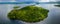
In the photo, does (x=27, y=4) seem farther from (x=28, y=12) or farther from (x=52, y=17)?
(x=52, y=17)

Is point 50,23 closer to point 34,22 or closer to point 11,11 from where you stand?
point 34,22

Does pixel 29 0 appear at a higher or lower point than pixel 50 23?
higher

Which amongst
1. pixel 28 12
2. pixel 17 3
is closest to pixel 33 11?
pixel 28 12

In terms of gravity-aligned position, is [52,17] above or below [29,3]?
below

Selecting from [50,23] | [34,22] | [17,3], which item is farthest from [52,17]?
A: [17,3]
